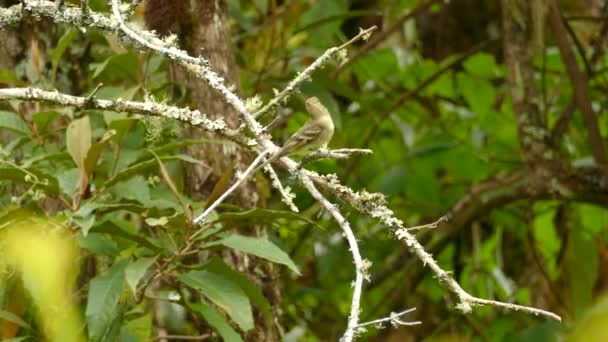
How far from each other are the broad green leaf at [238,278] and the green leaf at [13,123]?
781 mm

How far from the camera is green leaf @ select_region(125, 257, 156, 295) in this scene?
222cm

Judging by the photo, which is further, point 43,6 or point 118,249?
point 118,249

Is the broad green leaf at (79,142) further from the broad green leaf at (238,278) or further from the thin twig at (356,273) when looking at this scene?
the thin twig at (356,273)

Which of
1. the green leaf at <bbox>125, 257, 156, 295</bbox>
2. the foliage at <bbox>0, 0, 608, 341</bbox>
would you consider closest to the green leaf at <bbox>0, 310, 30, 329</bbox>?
the foliage at <bbox>0, 0, 608, 341</bbox>

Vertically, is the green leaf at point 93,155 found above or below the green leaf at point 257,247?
above

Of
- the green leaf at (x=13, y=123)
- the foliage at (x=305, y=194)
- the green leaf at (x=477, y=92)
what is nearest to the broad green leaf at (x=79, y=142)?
the foliage at (x=305, y=194)

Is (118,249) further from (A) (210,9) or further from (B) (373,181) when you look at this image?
(B) (373,181)

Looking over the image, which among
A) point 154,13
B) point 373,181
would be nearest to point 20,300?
point 154,13

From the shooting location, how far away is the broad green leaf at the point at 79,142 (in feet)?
8.39

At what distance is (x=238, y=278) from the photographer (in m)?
2.50

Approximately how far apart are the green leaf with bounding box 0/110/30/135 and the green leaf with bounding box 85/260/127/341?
0.65 meters

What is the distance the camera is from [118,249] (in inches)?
101

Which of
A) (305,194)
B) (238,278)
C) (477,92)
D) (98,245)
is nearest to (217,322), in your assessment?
(238,278)

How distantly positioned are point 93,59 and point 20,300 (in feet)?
4.75
